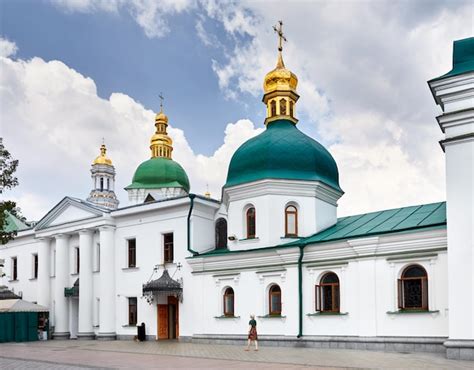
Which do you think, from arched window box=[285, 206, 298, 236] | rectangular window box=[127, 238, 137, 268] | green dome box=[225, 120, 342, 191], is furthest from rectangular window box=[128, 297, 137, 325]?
arched window box=[285, 206, 298, 236]

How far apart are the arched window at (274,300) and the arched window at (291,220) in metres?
2.46

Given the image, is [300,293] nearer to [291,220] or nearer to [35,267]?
[291,220]

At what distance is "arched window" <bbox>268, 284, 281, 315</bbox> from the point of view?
21452 millimetres

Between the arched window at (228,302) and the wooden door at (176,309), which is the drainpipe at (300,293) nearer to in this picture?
the arched window at (228,302)

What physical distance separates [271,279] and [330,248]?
2.85 meters

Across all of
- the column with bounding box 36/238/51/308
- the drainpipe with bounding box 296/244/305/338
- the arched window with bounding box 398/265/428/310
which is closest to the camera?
the arched window with bounding box 398/265/428/310

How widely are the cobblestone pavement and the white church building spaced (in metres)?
1.20

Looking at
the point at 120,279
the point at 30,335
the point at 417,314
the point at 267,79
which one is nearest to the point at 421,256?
the point at 417,314

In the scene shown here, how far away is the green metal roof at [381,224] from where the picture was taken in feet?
60.1

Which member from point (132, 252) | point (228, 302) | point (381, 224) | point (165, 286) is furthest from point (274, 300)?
point (132, 252)

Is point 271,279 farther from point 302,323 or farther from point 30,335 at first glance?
point 30,335

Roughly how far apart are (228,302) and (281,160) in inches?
240

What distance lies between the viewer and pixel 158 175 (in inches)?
1640

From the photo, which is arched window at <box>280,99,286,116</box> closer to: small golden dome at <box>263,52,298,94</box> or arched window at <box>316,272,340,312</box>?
small golden dome at <box>263,52,298,94</box>
